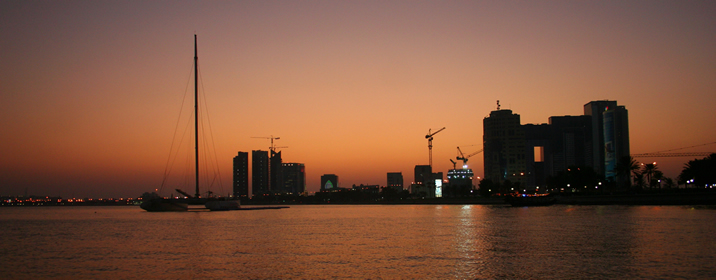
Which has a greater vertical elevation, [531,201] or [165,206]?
[165,206]

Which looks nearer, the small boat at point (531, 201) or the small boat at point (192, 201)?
A: the small boat at point (192, 201)

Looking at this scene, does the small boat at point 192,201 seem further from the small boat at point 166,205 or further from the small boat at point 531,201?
the small boat at point 531,201

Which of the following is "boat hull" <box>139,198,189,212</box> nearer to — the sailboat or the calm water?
the sailboat

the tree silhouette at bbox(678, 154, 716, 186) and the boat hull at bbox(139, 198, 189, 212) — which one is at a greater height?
the tree silhouette at bbox(678, 154, 716, 186)

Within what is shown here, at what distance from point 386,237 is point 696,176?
117 meters

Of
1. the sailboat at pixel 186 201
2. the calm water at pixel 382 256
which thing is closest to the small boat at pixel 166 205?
the sailboat at pixel 186 201

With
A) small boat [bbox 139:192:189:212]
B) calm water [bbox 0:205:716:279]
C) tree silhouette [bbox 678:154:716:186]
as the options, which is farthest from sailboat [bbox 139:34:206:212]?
tree silhouette [bbox 678:154:716:186]

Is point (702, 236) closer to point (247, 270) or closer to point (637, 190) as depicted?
point (247, 270)

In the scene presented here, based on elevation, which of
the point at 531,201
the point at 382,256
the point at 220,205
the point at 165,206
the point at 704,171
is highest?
the point at 704,171

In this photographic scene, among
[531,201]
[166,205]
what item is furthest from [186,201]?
[531,201]

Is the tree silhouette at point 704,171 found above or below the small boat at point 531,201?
above

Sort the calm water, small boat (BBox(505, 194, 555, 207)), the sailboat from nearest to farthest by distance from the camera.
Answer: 1. the calm water
2. the sailboat
3. small boat (BBox(505, 194, 555, 207))

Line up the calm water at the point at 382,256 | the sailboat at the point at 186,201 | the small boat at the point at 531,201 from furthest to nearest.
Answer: the small boat at the point at 531,201
the sailboat at the point at 186,201
the calm water at the point at 382,256

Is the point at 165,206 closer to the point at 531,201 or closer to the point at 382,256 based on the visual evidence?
the point at 531,201
